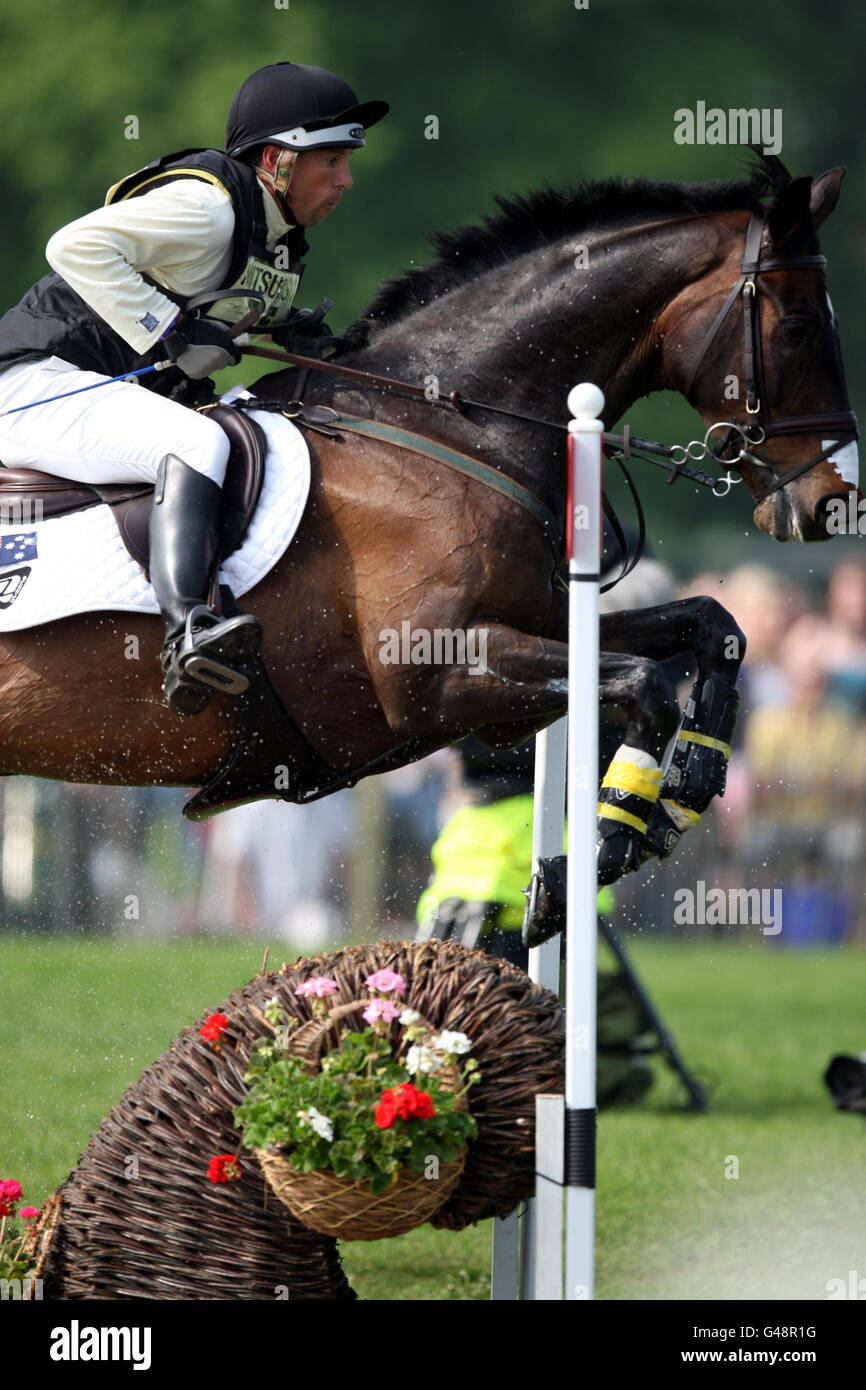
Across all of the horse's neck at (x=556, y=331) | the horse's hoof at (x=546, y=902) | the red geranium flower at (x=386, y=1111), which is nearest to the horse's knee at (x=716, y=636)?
the horse's neck at (x=556, y=331)

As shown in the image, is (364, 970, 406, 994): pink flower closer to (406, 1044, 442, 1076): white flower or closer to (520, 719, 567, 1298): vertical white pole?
(406, 1044, 442, 1076): white flower

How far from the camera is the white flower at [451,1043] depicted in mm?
3293

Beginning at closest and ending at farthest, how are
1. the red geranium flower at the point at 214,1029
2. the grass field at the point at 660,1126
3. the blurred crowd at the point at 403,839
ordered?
the red geranium flower at the point at 214,1029, the grass field at the point at 660,1126, the blurred crowd at the point at 403,839

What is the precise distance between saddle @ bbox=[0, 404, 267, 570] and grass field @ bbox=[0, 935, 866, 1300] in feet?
5.76

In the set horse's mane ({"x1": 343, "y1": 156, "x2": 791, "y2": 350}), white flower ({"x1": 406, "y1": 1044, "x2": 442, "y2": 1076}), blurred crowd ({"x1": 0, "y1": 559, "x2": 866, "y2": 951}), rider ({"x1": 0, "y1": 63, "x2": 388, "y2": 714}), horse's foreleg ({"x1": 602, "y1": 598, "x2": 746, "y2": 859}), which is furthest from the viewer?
blurred crowd ({"x1": 0, "y1": 559, "x2": 866, "y2": 951})

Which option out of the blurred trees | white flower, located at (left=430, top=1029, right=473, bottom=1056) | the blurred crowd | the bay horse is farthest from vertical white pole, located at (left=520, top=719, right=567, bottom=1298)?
the blurred trees

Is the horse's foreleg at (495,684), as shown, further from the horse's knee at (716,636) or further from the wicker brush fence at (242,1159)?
the wicker brush fence at (242,1159)

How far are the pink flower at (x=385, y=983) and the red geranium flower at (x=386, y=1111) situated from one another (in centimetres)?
27

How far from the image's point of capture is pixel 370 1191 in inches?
126

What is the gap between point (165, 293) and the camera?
400 cm

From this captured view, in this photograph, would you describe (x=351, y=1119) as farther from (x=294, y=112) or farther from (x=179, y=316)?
(x=294, y=112)

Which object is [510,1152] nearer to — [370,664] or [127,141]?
[370,664]

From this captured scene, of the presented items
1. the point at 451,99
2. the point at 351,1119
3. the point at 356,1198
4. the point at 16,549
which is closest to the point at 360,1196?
the point at 356,1198

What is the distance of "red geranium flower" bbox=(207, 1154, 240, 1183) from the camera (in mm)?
3404
